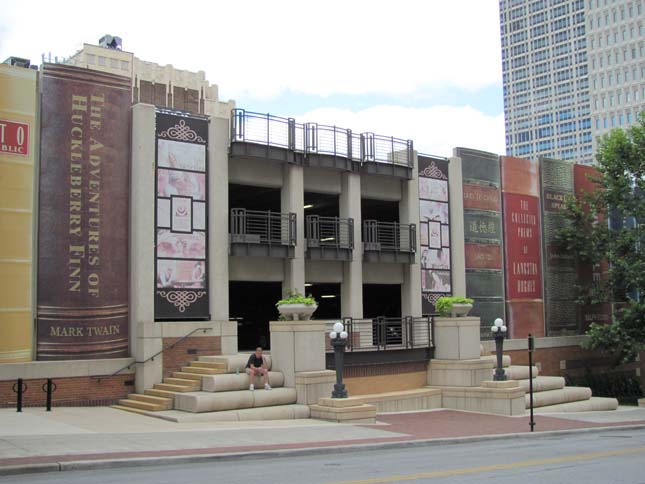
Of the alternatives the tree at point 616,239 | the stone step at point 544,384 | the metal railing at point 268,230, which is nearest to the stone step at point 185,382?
the metal railing at point 268,230

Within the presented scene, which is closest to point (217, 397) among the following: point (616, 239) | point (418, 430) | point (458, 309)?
point (418, 430)

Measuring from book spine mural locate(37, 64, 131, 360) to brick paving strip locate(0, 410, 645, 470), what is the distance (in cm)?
918

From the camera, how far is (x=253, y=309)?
139 feet

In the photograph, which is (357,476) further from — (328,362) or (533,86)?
(533,86)

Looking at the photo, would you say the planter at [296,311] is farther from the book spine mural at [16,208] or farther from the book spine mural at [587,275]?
the book spine mural at [587,275]

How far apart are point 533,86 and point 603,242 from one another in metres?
154

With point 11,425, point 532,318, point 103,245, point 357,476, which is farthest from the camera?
point 532,318

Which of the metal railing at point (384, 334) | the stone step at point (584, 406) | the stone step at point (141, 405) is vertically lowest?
the stone step at point (584, 406)

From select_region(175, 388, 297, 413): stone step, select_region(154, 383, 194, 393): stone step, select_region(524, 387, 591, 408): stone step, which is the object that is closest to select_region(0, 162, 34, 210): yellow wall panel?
select_region(154, 383, 194, 393): stone step

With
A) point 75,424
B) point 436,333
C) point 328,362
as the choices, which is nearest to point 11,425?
point 75,424

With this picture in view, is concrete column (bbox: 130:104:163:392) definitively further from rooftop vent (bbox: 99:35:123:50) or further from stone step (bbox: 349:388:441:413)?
rooftop vent (bbox: 99:35:123:50)

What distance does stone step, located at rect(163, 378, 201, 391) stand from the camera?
23719 mm

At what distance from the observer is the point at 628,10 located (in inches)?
5330

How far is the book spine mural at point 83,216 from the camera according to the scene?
24.4 m
